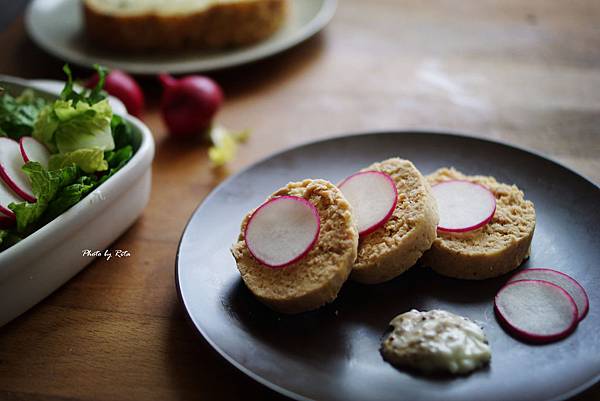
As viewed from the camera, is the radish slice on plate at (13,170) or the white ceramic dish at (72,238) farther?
the radish slice on plate at (13,170)

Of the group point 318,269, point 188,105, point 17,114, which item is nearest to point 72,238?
point 17,114

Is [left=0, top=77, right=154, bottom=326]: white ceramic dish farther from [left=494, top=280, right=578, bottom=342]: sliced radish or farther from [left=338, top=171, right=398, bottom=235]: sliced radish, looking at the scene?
[left=494, top=280, right=578, bottom=342]: sliced radish

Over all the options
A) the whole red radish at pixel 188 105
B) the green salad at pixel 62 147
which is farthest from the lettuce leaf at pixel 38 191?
the whole red radish at pixel 188 105

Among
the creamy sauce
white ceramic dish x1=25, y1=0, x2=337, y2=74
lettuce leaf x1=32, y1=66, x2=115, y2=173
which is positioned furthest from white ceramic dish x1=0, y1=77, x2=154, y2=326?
white ceramic dish x1=25, y1=0, x2=337, y2=74

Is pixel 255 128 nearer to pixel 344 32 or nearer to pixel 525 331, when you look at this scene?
pixel 344 32

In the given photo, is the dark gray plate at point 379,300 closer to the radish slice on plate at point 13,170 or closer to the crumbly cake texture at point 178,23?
the radish slice on plate at point 13,170

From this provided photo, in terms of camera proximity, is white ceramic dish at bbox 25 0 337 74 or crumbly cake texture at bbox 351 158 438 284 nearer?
crumbly cake texture at bbox 351 158 438 284
